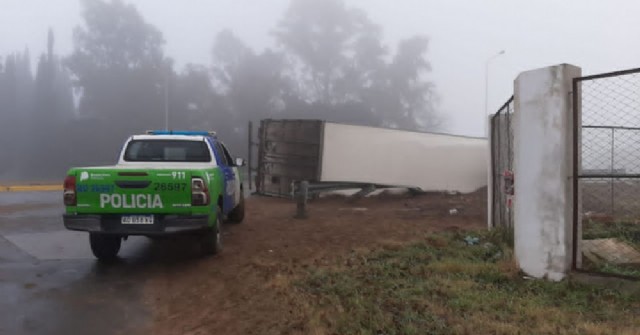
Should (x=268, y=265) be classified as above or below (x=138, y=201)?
below

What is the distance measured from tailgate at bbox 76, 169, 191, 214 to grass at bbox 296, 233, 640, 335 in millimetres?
1972

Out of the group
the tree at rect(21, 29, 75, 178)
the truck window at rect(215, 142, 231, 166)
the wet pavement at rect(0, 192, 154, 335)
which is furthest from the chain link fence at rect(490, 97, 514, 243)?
the tree at rect(21, 29, 75, 178)

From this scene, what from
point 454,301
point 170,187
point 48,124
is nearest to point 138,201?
point 170,187

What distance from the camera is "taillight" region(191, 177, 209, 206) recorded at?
6770mm

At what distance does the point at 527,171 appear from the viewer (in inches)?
229

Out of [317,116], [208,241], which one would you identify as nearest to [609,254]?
[208,241]

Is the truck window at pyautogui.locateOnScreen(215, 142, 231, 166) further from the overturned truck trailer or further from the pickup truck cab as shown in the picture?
the overturned truck trailer

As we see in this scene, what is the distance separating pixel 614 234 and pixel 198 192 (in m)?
6.26

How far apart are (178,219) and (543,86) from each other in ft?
15.2

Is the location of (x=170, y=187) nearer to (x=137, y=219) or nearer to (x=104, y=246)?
(x=137, y=219)

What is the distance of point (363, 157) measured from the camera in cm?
1658

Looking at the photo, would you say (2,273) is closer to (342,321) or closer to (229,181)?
(229,181)

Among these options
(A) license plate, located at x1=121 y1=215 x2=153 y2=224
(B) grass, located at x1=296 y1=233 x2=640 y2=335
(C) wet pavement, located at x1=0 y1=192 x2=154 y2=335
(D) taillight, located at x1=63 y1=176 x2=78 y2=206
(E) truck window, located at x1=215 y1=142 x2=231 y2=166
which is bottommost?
(C) wet pavement, located at x1=0 y1=192 x2=154 y2=335

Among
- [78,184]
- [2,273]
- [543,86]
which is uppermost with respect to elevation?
[543,86]
